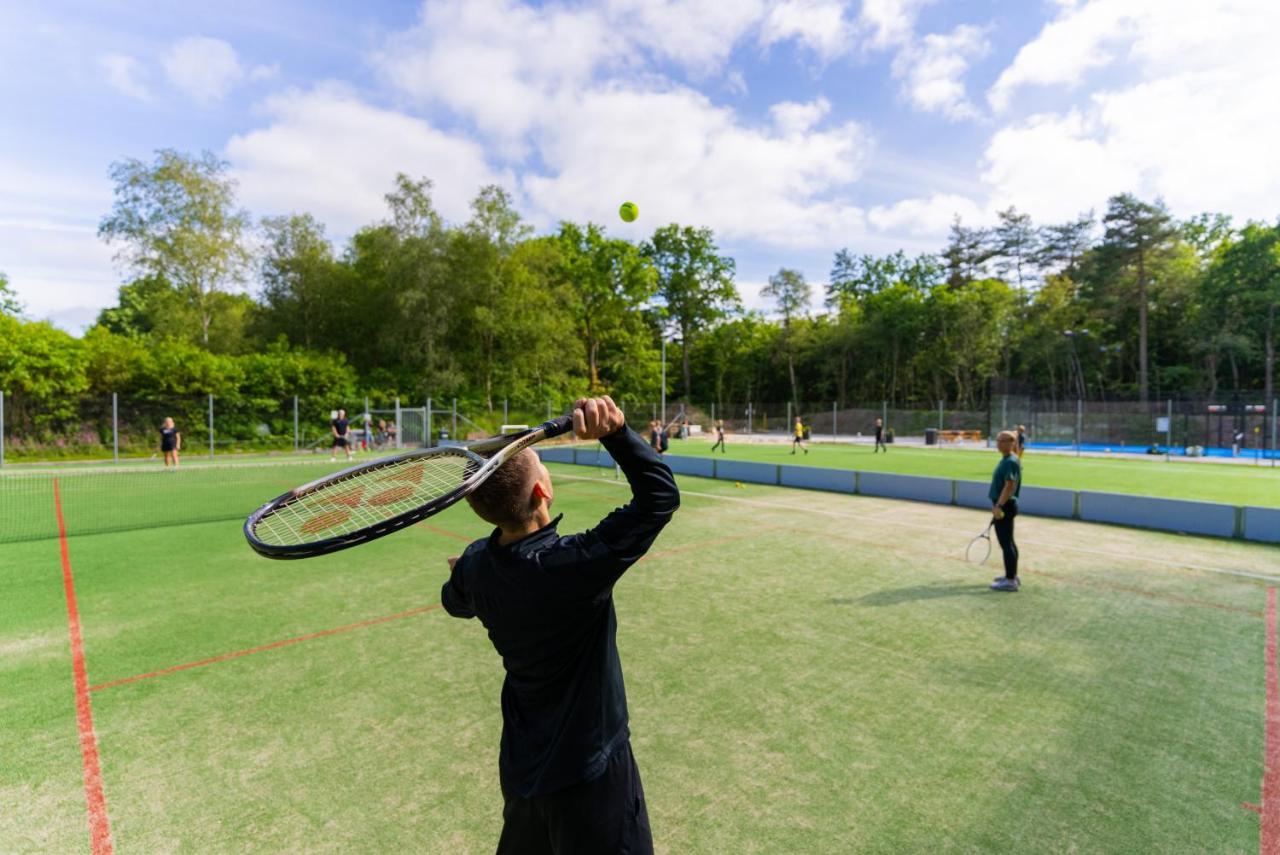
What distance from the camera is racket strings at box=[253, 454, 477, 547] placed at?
2.24m

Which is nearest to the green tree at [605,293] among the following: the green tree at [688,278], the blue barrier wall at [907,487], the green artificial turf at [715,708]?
the green tree at [688,278]

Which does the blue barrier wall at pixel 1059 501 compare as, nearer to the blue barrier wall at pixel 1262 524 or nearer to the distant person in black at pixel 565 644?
the blue barrier wall at pixel 1262 524

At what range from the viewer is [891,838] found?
10.8 ft

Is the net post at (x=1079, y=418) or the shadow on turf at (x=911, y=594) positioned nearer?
the shadow on turf at (x=911, y=594)

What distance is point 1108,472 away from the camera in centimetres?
2255

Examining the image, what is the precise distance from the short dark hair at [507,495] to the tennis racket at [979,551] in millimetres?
8501

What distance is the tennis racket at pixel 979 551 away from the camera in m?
9.05

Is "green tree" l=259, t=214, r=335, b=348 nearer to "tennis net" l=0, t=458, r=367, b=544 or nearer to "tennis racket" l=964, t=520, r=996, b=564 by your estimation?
"tennis net" l=0, t=458, r=367, b=544

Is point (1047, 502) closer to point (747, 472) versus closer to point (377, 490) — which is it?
point (747, 472)

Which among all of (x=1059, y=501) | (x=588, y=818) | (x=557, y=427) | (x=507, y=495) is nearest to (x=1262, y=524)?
(x=1059, y=501)

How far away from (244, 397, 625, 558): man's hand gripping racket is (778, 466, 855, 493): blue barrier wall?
1504 cm

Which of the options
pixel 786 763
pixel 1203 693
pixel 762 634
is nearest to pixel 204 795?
pixel 786 763

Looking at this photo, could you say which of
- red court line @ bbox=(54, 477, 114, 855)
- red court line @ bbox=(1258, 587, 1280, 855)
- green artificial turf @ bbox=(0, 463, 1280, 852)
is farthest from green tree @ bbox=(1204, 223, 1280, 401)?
red court line @ bbox=(54, 477, 114, 855)

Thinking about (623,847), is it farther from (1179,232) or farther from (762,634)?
(1179,232)
